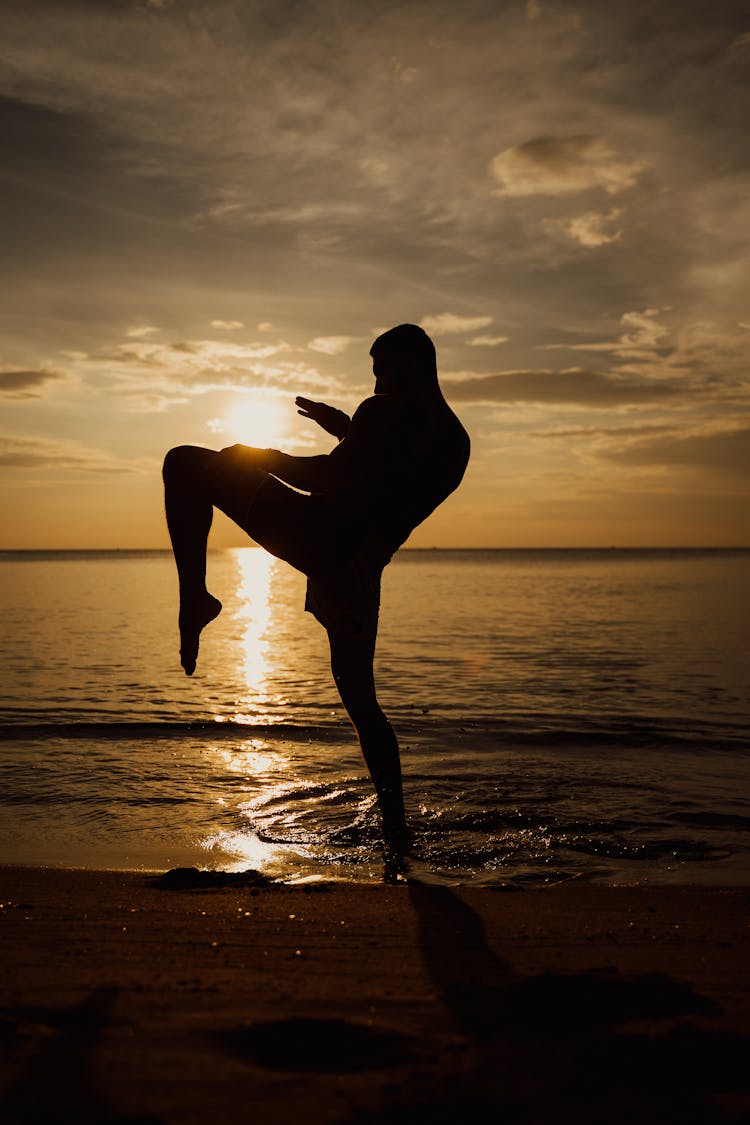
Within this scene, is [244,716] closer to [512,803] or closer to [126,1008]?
[512,803]

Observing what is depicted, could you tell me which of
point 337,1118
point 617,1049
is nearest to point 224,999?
point 337,1118

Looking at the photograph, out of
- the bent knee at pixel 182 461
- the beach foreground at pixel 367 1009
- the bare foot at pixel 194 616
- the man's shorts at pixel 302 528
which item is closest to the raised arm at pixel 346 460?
the man's shorts at pixel 302 528

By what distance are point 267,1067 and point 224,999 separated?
0.46 metres

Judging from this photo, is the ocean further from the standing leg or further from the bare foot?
the bare foot

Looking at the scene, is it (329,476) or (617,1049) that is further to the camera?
Answer: (329,476)

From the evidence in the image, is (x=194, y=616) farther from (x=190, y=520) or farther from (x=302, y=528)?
(x=302, y=528)

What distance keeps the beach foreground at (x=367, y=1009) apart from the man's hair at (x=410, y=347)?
8.43 ft

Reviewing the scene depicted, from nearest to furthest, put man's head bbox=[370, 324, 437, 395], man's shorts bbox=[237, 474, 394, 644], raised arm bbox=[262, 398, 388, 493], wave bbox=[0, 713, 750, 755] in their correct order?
man's shorts bbox=[237, 474, 394, 644], raised arm bbox=[262, 398, 388, 493], man's head bbox=[370, 324, 437, 395], wave bbox=[0, 713, 750, 755]

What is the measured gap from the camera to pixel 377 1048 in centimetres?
225

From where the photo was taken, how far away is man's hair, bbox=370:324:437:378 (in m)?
4.43

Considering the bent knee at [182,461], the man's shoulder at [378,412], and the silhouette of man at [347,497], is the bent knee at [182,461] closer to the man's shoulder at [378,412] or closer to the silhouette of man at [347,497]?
the silhouette of man at [347,497]

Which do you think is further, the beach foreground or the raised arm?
the raised arm

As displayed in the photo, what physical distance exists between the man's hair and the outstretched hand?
539 mm

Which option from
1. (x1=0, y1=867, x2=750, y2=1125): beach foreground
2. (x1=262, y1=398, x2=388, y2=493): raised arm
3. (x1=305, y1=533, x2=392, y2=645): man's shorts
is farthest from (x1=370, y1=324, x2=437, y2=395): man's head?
(x1=0, y1=867, x2=750, y2=1125): beach foreground
